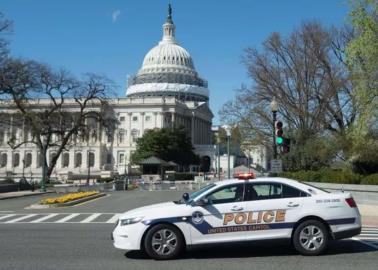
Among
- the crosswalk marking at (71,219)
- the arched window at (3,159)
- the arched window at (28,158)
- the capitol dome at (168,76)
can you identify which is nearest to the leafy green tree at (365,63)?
the crosswalk marking at (71,219)

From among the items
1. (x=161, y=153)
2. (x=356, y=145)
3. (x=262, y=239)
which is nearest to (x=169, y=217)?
(x=262, y=239)

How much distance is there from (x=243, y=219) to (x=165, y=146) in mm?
107210

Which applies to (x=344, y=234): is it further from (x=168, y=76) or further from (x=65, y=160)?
(x=168, y=76)

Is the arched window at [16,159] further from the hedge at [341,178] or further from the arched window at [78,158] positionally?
the hedge at [341,178]

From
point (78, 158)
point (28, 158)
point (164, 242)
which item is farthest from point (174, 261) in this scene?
point (28, 158)

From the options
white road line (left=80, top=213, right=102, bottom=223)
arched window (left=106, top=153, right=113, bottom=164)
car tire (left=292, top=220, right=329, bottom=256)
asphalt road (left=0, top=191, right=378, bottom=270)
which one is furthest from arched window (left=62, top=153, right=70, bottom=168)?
car tire (left=292, top=220, right=329, bottom=256)

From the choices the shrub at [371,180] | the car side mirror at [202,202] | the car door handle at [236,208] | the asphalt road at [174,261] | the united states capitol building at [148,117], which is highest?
the united states capitol building at [148,117]

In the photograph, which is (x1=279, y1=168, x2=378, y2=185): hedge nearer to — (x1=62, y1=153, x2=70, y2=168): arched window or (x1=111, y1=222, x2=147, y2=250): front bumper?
(x1=111, y1=222, x2=147, y2=250): front bumper

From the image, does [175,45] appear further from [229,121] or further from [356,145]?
[356,145]

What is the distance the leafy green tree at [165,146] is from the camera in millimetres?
115312

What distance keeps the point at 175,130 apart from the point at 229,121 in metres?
70.8

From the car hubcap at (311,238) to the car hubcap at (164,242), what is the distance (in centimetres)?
252

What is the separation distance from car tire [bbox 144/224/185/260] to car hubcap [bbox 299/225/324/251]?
2448 millimetres

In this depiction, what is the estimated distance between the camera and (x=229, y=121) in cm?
5206
